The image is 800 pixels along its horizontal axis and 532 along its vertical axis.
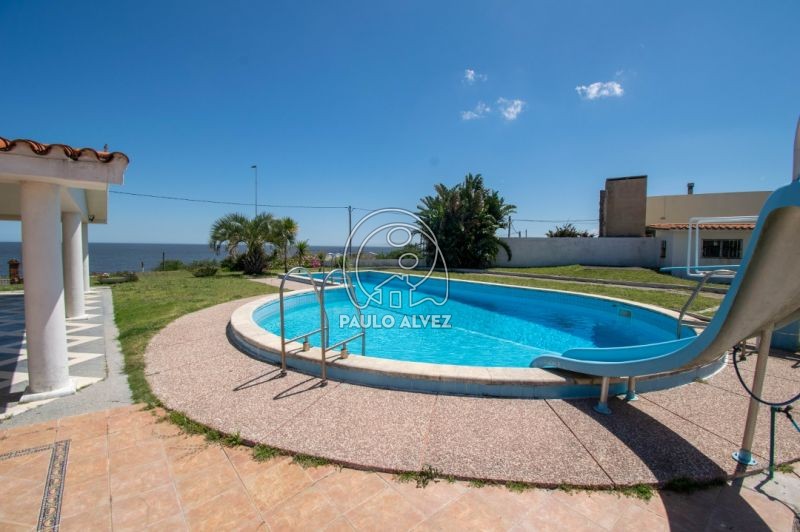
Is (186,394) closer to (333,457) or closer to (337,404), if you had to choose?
(337,404)

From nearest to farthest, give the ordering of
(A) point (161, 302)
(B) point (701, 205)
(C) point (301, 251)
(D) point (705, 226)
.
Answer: (A) point (161, 302)
(D) point (705, 226)
(C) point (301, 251)
(B) point (701, 205)

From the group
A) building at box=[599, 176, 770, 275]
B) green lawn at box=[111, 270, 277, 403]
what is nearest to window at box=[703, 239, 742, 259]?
building at box=[599, 176, 770, 275]

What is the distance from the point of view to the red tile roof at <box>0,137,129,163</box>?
12.0 ft

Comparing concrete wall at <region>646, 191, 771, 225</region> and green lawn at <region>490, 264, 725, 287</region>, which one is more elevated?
concrete wall at <region>646, 191, 771, 225</region>

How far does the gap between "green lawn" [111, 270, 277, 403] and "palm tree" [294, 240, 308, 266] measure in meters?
4.14

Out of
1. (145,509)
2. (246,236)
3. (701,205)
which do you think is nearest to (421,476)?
(145,509)

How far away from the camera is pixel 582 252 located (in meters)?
23.8

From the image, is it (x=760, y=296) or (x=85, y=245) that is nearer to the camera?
(x=760, y=296)

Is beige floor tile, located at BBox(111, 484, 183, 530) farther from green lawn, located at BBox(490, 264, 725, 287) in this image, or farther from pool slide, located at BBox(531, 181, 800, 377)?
green lawn, located at BBox(490, 264, 725, 287)

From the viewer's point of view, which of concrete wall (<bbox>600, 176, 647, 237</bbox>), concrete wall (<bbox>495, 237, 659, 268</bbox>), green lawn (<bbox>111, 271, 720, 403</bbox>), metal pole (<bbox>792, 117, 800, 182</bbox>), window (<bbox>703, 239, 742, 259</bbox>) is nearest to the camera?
metal pole (<bbox>792, 117, 800, 182</bbox>)

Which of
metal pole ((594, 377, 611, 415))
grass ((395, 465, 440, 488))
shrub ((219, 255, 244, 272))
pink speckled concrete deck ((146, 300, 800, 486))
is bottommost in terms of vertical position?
grass ((395, 465, 440, 488))

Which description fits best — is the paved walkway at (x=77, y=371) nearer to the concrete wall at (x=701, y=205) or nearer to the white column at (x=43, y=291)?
the white column at (x=43, y=291)

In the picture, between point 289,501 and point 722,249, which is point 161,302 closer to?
point 289,501

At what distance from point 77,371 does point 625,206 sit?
29.9m
